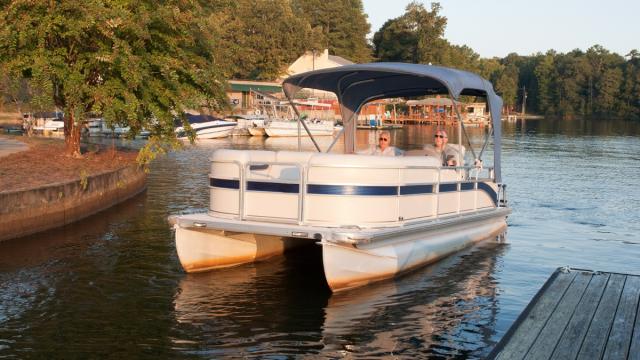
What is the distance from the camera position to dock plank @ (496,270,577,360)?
6.29m

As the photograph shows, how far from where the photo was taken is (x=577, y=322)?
7.12 m

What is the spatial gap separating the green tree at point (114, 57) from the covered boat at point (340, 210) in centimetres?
565

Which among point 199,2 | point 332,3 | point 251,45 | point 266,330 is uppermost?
point 332,3

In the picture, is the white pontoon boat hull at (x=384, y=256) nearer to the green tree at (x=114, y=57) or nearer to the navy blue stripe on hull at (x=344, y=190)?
the navy blue stripe on hull at (x=344, y=190)

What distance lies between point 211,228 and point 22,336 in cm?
326

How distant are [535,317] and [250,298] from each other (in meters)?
4.51

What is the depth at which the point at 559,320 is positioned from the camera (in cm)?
718

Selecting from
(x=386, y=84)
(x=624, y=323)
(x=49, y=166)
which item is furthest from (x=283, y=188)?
(x=49, y=166)

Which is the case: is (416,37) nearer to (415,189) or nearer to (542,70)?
(542,70)

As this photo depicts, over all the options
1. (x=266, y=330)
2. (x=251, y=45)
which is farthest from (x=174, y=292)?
(x=251, y=45)

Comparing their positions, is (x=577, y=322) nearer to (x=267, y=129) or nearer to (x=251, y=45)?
(x=267, y=129)

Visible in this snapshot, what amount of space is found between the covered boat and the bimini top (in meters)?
0.06

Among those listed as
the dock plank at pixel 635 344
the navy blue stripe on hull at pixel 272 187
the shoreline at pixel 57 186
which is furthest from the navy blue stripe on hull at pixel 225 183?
the dock plank at pixel 635 344

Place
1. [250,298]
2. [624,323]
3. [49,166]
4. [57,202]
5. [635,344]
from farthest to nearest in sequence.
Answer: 1. [49,166]
2. [57,202]
3. [250,298]
4. [624,323]
5. [635,344]
